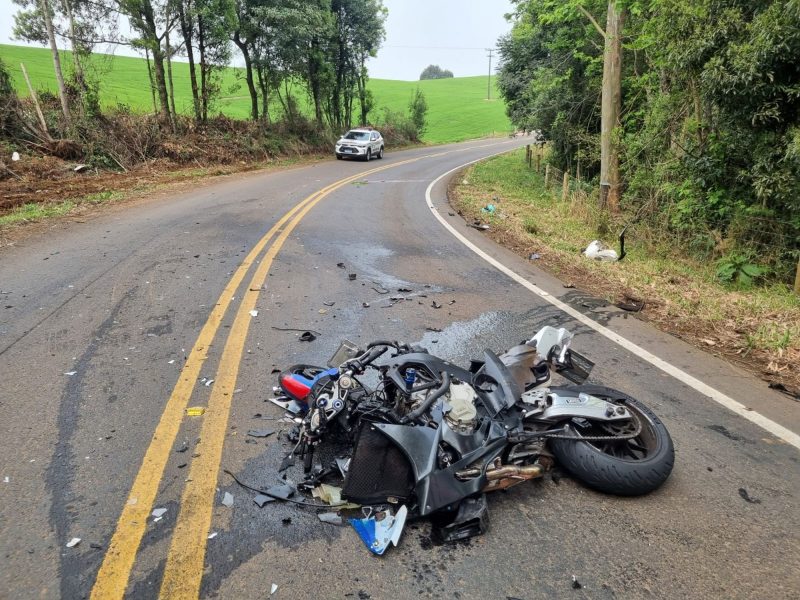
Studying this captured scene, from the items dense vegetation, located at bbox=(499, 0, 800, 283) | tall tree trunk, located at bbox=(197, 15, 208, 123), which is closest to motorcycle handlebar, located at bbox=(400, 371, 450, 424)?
dense vegetation, located at bbox=(499, 0, 800, 283)

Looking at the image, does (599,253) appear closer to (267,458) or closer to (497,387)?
(497,387)

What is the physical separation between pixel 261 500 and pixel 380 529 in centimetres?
72

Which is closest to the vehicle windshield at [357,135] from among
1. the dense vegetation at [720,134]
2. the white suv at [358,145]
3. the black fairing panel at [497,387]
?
the white suv at [358,145]

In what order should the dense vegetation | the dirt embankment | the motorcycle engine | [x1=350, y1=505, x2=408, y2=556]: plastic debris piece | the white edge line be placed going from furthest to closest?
1. the dense vegetation
2. the dirt embankment
3. the white edge line
4. the motorcycle engine
5. [x1=350, y1=505, x2=408, y2=556]: plastic debris piece

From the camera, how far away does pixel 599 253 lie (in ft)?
32.1

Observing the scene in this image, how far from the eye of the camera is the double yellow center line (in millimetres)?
2473

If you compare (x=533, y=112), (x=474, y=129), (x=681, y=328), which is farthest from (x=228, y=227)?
(x=474, y=129)

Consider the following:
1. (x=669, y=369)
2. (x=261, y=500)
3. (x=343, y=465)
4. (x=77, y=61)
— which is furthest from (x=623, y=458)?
(x=77, y=61)

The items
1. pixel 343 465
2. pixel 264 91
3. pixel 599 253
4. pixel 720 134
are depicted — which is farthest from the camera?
pixel 264 91

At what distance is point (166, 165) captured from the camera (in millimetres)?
19797

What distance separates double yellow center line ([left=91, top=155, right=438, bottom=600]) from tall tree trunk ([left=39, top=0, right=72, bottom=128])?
16.6 metres

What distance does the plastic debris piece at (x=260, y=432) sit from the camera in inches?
143

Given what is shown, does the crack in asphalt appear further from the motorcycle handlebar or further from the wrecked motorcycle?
the motorcycle handlebar

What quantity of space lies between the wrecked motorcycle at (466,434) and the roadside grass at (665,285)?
8.52ft
